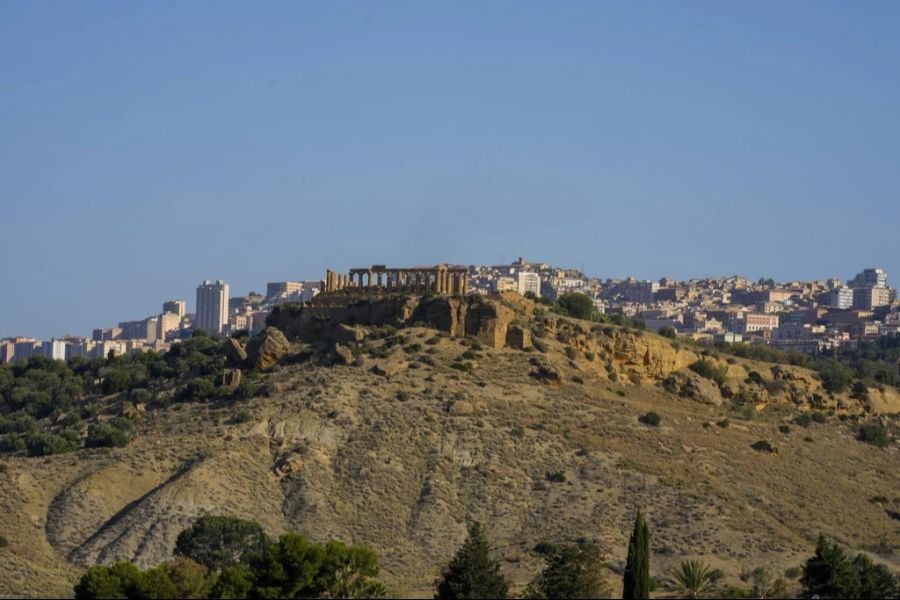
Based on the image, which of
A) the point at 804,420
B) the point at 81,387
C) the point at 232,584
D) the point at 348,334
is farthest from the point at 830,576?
the point at 81,387

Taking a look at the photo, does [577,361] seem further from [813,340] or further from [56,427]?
[813,340]

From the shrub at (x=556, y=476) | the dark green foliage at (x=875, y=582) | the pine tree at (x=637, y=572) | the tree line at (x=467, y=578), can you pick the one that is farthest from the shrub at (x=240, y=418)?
the dark green foliage at (x=875, y=582)

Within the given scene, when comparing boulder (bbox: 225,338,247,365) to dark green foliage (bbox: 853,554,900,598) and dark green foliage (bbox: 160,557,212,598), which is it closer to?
dark green foliage (bbox: 160,557,212,598)

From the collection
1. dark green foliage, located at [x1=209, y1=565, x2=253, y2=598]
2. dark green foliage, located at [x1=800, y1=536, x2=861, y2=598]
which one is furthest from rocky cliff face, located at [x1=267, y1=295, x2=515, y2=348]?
dark green foliage, located at [x1=209, y1=565, x2=253, y2=598]

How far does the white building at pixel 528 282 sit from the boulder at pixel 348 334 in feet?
329

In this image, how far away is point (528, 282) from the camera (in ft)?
613

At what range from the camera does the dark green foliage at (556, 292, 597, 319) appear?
303ft

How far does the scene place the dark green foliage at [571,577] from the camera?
55188mm

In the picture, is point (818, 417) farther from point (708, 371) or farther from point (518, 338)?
point (518, 338)

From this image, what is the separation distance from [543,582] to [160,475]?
1841cm

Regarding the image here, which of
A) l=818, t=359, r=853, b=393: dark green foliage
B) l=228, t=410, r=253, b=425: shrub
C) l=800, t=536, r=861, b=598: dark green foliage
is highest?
l=818, t=359, r=853, b=393: dark green foliage

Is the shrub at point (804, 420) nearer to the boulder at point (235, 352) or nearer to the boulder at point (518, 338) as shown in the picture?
the boulder at point (518, 338)

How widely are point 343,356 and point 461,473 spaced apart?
10788mm

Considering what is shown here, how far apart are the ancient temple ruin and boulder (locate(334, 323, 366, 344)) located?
495cm
